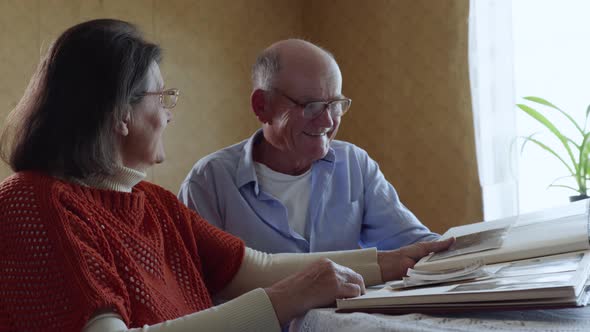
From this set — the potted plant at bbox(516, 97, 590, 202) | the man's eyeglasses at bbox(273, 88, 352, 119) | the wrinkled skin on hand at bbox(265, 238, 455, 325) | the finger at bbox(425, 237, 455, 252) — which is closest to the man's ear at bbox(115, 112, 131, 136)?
the wrinkled skin on hand at bbox(265, 238, 455, 325)

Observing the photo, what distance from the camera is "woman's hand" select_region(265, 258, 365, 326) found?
0.94 metres

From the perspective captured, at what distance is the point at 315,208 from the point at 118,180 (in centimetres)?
67

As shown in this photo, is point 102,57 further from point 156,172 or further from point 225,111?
point 225,111

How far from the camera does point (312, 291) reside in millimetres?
952

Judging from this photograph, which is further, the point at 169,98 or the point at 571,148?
the point at 571,148

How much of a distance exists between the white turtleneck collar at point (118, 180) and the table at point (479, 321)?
0.50 metres

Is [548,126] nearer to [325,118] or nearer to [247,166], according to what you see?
[325,118]

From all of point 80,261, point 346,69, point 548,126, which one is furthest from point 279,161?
point 346,69

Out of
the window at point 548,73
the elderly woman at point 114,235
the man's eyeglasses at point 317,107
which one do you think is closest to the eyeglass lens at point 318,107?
the man's eyeglasses at point 317,107

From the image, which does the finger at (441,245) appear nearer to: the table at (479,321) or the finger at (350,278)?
the finger at (350,278)

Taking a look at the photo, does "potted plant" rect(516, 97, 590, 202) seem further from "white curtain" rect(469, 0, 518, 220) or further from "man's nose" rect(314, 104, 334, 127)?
"man's nose" rect(314, 104, 334, 127)

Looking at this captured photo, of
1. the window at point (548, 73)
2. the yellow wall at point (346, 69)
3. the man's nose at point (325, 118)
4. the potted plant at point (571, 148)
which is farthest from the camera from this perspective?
the yellow wall at point (346, 69)

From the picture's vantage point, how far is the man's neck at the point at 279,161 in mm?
1792

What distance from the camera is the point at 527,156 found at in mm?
3162
